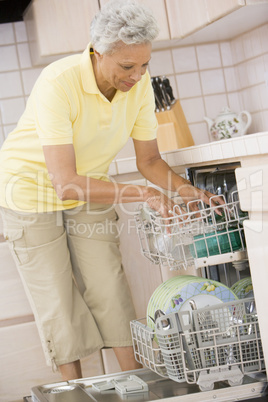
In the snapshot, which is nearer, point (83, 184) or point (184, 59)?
point (83, 184)

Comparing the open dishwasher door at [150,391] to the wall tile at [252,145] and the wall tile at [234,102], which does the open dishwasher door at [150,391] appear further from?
the wall tile at [234,102]

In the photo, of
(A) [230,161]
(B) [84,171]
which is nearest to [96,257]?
(B) [84,171]

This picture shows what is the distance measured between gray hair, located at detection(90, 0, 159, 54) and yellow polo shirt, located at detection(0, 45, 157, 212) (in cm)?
12

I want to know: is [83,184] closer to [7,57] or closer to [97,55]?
[97,55]

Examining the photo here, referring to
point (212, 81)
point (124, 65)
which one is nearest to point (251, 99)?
point (212, 81)

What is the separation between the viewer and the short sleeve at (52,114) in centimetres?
144

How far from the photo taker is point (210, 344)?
1262 mm

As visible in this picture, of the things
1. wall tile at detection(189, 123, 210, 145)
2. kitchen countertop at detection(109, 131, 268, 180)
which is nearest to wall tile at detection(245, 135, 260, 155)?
kitchen countertop at detection(109, 131, 268, 180)

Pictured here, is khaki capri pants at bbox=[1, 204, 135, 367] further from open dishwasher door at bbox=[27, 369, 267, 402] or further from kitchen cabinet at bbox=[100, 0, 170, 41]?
kitchen cabinet at bbox=[100, 0, 170, 41]

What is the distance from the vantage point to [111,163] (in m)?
1.85

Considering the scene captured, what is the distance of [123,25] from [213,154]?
38 cm

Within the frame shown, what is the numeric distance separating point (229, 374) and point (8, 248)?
884 millimetres

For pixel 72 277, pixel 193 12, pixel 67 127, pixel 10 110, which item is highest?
pixel 193 12

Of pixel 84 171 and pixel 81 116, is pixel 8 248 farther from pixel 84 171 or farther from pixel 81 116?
pixel 81 116
